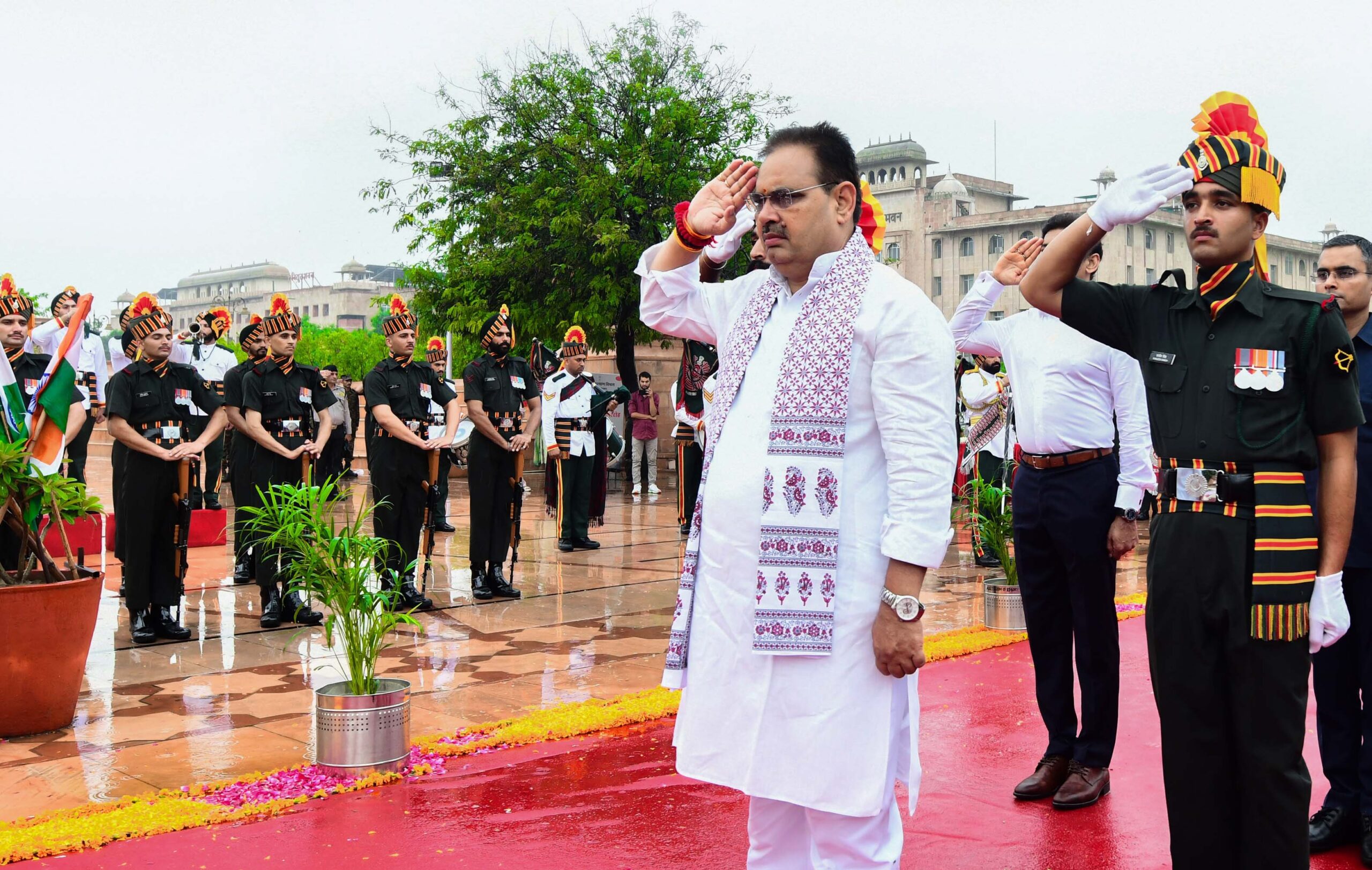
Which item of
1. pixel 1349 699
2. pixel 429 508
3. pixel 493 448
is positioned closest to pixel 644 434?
pixel 493 448

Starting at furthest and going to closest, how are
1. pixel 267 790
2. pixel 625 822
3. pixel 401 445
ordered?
pixel 401 445 < pixel 267 790 < pixel 625 822

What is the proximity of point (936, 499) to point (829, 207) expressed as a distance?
0.79 metres

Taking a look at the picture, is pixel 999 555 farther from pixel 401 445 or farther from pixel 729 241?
pixel 729 241

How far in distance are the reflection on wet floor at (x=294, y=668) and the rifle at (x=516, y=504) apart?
207mm

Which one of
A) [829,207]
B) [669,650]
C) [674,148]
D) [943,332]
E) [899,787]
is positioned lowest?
[899,787]

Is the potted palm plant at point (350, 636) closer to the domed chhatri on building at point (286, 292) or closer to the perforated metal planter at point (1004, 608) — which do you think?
the perforated metal planter at point (1004, 608)

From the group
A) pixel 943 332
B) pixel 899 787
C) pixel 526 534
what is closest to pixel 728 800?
pixel 899 787

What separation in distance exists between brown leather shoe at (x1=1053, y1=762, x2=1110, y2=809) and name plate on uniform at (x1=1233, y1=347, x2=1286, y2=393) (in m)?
1.99

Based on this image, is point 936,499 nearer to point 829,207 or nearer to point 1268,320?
point 829,207

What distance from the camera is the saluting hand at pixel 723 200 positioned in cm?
325

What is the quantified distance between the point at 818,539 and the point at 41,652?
4.24 meters

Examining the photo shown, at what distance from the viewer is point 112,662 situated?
23.9 feet

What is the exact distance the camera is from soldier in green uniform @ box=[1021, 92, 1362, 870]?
3.22 metres

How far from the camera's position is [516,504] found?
10.3m
